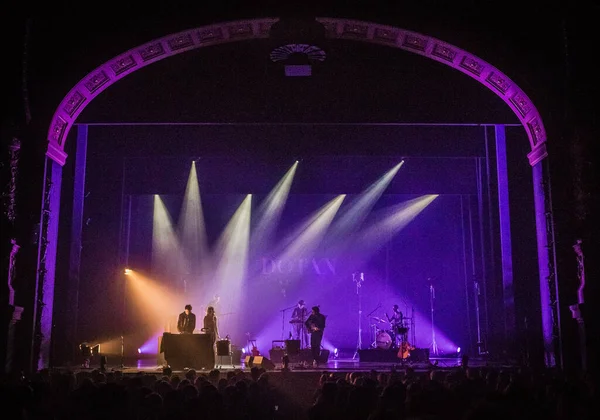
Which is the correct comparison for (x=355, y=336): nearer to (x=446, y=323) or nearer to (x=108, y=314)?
(x=446, y=323)

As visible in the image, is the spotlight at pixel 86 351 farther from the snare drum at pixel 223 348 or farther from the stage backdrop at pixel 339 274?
the stage backdrop at pixel 339 274

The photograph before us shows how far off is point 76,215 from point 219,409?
40.8ft

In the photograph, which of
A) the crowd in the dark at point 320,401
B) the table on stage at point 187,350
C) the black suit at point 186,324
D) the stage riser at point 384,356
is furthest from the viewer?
the stage riser at point 384,356

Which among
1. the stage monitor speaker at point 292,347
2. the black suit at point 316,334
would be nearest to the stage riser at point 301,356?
the black suit at point 316,334

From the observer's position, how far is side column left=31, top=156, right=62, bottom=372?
12203mm

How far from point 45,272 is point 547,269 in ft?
33.8

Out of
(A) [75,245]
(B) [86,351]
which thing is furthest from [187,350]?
(A) [75,245]

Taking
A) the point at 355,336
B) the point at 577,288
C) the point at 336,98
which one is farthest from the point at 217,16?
the point at 355,336

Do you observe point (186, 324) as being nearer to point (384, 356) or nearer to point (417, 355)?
point (384, 356)

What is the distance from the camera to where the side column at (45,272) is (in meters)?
12.2

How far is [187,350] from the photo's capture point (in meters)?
14.2

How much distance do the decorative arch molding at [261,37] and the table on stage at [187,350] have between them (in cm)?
475

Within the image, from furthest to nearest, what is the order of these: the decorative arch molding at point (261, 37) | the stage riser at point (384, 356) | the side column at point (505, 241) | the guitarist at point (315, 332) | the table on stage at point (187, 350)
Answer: the stage riser at point (384, 356)
the side column at point (505, 241)
the guitarist at point (315, 332)
the table on stage at point (187, 350)
the decorative arch molding at point (261, 37)

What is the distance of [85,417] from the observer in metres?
5.23
